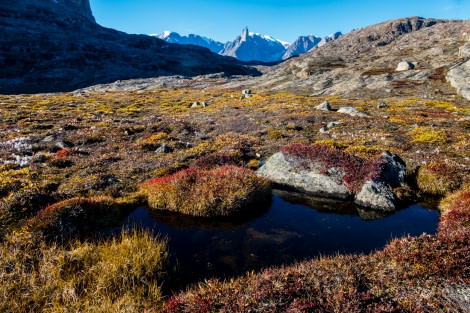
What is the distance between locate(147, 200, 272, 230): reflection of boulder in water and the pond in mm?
44

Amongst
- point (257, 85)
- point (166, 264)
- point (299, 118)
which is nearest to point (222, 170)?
point (166, 264)

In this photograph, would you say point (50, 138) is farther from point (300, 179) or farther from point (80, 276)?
point (300, 179)

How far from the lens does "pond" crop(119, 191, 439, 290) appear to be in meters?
9.77

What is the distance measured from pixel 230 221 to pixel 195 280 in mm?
4279

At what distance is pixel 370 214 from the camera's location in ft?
44.0

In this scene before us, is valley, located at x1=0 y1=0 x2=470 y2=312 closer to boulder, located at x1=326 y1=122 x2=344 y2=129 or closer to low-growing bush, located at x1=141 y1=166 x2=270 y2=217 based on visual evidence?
low-growing bush, located at x1=141 y1=166 x2=270 y2=217

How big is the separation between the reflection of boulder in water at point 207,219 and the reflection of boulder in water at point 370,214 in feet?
14.7

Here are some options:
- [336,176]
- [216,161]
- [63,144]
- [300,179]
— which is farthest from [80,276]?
[63,144]

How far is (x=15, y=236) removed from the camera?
10.2 m

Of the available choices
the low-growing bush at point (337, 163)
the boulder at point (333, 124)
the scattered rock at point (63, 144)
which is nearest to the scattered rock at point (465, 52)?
the boulder at point (333, 124)

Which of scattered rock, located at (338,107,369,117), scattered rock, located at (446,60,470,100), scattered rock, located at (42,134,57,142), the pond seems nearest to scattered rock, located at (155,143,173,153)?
the pond

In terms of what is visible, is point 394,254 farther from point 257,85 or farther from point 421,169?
point 257,85

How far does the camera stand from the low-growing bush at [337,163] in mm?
15367

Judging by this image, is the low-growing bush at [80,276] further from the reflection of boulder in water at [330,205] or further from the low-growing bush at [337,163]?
the low-growing bush at [337,163]
